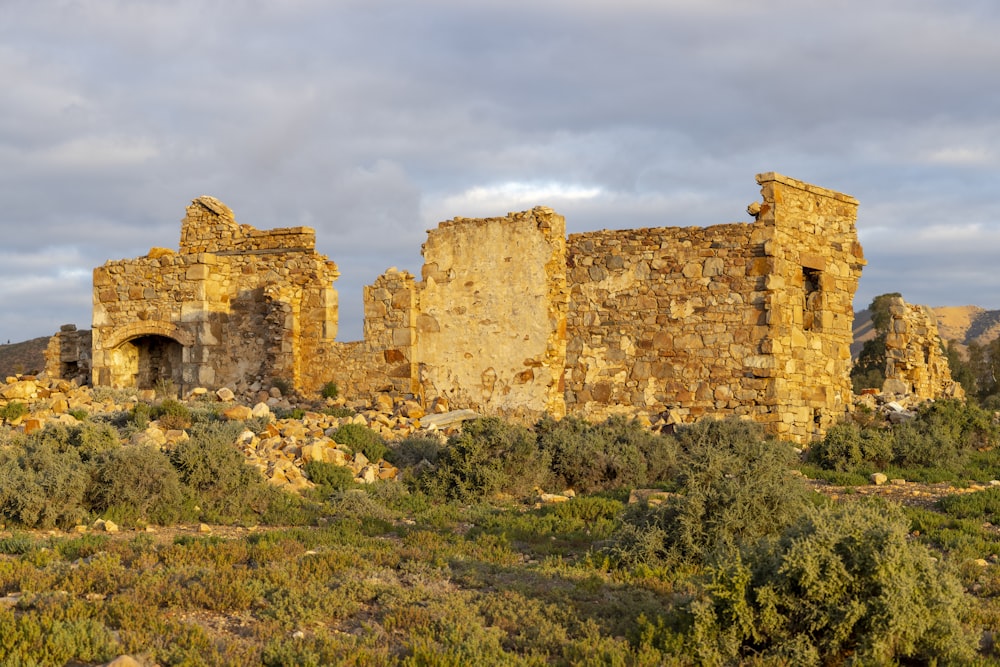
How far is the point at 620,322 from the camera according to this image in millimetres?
15945

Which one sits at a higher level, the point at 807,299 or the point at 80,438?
the point at 807,299

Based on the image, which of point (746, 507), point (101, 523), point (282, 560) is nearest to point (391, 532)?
point (282, 560)

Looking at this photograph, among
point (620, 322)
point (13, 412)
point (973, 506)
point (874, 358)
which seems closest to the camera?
point (973, 506)

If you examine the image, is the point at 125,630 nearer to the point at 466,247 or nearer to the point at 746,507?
the point at 746,507

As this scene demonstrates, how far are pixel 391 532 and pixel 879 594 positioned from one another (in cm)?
531

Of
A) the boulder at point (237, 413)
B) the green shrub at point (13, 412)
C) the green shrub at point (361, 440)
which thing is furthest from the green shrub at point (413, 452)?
the green shrub at point (13, 412)

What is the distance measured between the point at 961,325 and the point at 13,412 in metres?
78.0

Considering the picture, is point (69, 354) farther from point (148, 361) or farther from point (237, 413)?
point (237, 413)

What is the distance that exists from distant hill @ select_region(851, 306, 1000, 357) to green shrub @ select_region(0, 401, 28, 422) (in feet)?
200

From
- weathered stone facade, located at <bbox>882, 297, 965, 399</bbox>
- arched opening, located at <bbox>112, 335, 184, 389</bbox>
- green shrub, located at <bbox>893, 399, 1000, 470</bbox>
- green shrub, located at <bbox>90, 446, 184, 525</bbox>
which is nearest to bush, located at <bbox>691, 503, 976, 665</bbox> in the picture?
green shrub, located at <bbox>90, 446, 184, 525</bbox>

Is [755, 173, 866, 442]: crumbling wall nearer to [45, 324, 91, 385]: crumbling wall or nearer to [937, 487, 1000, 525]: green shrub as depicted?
[937, 487, 1000, 525]: green shrub

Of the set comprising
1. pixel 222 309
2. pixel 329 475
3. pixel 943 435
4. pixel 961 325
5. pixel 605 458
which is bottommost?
pixel 329 475

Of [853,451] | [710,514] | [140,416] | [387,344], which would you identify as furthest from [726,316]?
[140,416]

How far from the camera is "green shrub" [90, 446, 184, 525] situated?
32.7 feet
